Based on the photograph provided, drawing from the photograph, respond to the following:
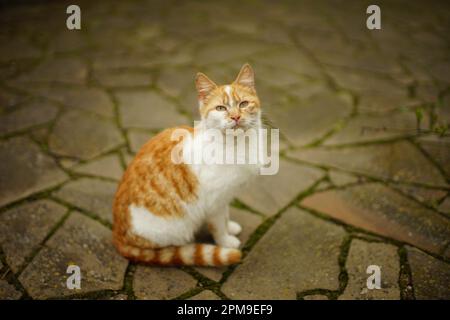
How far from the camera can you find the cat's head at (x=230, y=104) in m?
2.31

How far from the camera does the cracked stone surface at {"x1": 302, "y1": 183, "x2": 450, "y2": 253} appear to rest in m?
3.03

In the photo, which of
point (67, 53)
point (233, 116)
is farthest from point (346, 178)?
point (67, 53)

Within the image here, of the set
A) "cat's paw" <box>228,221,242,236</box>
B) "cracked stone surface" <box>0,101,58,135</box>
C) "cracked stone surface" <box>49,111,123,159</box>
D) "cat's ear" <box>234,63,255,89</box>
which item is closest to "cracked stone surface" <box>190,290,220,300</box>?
"cat's paw" <box>228,221,242,236</box>

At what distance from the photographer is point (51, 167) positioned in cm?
366

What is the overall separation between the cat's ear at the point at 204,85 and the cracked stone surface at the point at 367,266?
5.39ft

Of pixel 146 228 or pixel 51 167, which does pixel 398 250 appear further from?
pixel 51 167

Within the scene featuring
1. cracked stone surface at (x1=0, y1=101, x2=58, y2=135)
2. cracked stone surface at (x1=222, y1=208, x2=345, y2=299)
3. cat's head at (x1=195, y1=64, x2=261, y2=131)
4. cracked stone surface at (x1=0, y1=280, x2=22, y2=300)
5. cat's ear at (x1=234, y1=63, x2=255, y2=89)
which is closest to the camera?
cat's head at (x1=195, y1=64, x2=261, y2=131)

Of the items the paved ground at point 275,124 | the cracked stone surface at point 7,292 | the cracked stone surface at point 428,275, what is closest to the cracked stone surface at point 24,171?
the paved ground at point 275,124

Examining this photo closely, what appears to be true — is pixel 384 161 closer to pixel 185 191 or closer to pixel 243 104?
pixel 243 104

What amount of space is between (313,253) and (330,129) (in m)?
1.78

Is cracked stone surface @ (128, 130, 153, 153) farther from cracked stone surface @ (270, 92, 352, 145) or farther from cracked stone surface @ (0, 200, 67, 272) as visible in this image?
cracked stone surface @ (270, 92, 352, 145)

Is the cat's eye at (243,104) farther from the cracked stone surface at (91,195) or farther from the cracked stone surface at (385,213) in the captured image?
the cracked stone surface at (91,195)

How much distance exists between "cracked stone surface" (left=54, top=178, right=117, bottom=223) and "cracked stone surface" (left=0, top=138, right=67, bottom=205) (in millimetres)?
168
